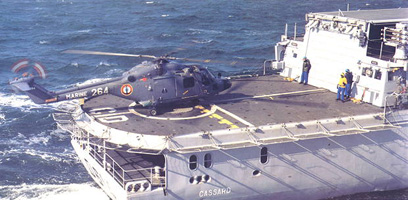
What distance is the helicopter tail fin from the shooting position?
2906 centimetres

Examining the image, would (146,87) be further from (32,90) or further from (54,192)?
(54,192)

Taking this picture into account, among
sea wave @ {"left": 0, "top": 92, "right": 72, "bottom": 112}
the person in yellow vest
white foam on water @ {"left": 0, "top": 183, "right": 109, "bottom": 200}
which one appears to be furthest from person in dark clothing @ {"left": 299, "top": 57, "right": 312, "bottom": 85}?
sea wave @ {"left": 0, "top": 92, "right": 72, "bottom": 112}

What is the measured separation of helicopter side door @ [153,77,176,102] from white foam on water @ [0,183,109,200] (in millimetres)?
6531

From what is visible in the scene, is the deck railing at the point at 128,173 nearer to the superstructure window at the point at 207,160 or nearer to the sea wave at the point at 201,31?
the superstructure window at the point at 207,160

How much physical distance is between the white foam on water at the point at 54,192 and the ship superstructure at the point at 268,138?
1961mm

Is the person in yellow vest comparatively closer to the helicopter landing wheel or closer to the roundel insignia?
the helicopter landing wheel

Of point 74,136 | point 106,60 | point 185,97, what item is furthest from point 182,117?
point 106,60

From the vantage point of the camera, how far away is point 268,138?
27.2 m

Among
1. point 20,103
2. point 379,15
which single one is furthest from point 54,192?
point 379,15

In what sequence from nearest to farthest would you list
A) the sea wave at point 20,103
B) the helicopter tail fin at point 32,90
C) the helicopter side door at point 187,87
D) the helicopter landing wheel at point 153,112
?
→ the helicopter tail fin at point 32,90, the helicopter landing wheel at point 153,112, the helicopter side door at point 187,87, the sea wave at point 20,103

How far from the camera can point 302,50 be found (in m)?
36.8

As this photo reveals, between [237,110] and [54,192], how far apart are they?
37.8ft

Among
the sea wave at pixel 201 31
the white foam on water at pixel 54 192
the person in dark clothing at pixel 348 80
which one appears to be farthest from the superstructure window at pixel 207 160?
the sea wave at pixel 201 31

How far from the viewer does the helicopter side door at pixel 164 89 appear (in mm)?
29953
